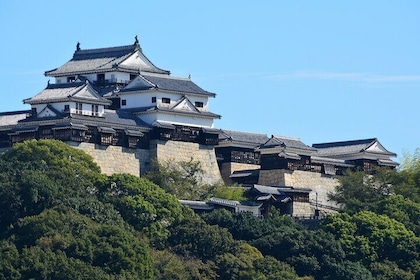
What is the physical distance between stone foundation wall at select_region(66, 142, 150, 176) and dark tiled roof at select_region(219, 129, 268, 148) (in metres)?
4.51

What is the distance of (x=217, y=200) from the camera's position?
221 ft

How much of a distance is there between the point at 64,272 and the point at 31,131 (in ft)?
41.4

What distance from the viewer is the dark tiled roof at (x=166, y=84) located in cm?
7162

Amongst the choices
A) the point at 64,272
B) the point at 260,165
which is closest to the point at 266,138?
the point at 260,165

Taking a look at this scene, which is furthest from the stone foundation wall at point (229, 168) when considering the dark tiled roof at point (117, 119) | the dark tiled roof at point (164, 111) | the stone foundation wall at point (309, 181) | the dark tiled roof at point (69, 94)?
the dark tiled roof at point (69, 94)

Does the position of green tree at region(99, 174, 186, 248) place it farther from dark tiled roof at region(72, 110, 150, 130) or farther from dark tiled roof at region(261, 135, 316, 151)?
dark tiled roof at region(261, 135, 316, 151)

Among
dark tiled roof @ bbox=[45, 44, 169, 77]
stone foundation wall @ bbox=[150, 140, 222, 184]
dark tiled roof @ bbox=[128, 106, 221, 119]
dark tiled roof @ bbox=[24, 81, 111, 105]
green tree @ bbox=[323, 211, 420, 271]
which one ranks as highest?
dark tiled roof @ bbox=[45, 44, 169, 77]

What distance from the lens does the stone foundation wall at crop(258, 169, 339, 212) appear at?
237 feet

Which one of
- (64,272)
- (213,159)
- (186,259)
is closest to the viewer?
(64,272)

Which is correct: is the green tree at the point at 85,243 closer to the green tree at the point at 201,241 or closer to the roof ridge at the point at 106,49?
the green tree at the point at 201,241

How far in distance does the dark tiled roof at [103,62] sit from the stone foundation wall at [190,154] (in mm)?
4349

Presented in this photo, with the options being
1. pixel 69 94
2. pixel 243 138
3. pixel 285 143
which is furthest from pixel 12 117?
pixel 285 143

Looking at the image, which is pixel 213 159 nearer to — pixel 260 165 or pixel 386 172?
pixel 260 165

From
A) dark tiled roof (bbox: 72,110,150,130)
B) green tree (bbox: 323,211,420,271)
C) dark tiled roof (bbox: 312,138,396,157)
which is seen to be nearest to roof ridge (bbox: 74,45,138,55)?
dark tiled roof (bbox: 72,110,150,130)
